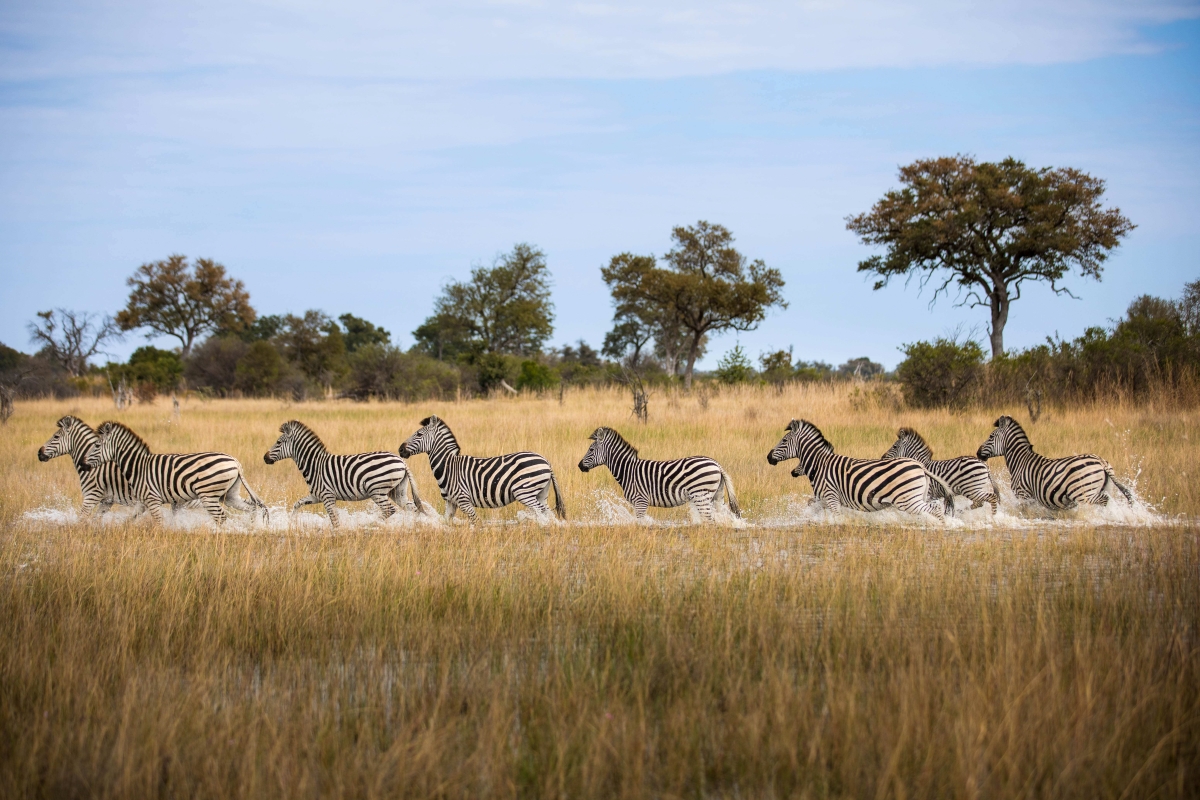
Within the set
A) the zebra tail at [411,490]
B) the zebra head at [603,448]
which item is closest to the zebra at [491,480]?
the zebra tail at [411,490]

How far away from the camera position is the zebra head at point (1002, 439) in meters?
9.87

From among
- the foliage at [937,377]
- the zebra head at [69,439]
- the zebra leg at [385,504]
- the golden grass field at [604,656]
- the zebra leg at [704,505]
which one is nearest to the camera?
the golden grass field at [604,656]

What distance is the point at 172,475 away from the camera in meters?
8.66

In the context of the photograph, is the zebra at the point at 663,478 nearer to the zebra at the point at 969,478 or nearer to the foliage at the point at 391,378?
the zebra at the point at 969,478

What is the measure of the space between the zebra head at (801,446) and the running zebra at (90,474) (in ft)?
22.6

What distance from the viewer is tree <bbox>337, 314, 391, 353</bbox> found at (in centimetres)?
6200

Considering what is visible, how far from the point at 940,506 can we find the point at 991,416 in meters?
9.78

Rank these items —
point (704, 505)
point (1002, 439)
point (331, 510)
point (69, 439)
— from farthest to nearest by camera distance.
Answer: point (1002, 439), point (69, 439), point (331, 510), point (704, 505)

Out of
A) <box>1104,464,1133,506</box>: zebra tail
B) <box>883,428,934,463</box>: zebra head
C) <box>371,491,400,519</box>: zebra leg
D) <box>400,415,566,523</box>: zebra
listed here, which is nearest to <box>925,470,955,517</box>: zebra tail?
<box>883,428,934,463</box>: zebra head

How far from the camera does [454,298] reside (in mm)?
46438

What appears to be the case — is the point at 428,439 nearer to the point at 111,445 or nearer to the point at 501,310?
the point at 111,445

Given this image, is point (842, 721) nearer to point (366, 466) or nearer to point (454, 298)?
point (366, 466)

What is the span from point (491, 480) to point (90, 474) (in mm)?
4329

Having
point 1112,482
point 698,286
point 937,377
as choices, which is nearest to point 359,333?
point 698,286
